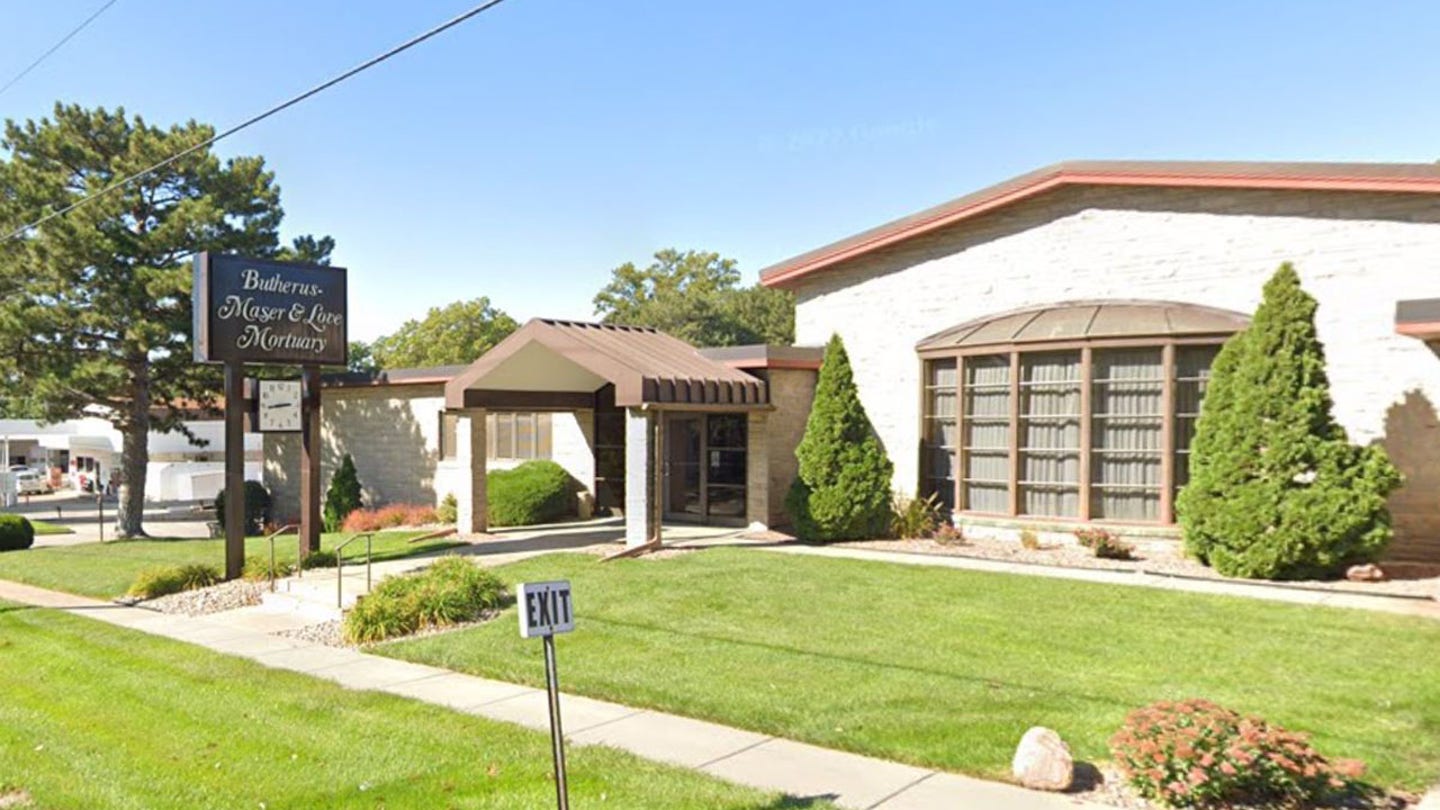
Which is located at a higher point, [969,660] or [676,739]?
[969,660]

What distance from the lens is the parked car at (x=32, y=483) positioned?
1813 inches

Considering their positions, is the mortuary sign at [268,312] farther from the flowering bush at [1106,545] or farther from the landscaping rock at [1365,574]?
the landscaping rock at [1365,574]

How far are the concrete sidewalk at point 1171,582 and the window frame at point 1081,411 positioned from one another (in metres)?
1.96

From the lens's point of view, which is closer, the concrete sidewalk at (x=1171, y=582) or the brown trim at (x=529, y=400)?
the concrete sidewalk at (x=1171, y=582)

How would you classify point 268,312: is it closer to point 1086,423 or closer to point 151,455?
point 1086,423

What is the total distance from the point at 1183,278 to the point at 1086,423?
8.87ft

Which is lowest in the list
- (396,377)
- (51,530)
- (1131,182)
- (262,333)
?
(51,530)

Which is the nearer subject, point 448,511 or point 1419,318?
point 1419,318

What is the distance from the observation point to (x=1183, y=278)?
1423 cm

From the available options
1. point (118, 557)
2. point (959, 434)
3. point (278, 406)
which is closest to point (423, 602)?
point (278, 406)

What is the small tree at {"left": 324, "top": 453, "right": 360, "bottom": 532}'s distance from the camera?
24188 mm

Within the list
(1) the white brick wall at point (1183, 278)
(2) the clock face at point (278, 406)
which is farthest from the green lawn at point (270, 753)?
(1) the white brick wall at point (1183, 278)

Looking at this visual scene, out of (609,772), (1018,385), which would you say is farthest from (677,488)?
(609,772)

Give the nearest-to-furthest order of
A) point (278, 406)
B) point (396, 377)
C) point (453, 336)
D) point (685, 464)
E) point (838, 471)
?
point (278, 406) → point (838, 471) → point (685, 464) → point (396, 377) → point (453, 336)
